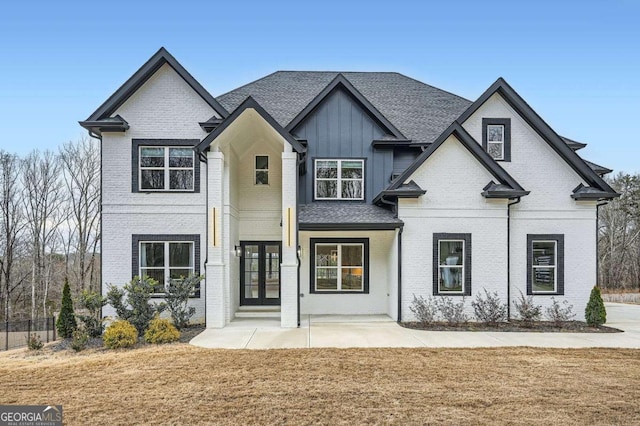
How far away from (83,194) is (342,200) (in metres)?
24.0

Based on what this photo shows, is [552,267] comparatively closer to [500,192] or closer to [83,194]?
[500,192]

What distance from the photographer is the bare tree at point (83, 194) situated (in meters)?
30.0

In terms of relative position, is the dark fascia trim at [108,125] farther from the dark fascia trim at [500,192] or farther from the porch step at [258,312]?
the dark fascia trim at [500,192]

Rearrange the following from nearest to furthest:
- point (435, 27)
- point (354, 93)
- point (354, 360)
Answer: point (354, 360) → point (354, 93) → point (435, 27)

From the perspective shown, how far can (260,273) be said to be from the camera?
15008mm

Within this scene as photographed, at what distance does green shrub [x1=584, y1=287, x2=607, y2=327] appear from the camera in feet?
41.6

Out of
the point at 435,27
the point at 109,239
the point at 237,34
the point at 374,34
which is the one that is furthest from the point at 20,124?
the point at 435,27

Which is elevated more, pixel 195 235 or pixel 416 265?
pixel 195 235

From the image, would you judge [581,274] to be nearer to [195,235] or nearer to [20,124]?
[195,235]

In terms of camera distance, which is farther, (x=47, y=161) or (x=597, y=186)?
(x=47, y=161)

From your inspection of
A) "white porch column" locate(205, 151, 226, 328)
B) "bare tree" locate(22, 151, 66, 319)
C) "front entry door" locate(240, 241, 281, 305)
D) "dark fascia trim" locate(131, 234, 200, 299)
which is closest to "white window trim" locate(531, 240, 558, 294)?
"front entry door" locate(240, 241, 281, 305)

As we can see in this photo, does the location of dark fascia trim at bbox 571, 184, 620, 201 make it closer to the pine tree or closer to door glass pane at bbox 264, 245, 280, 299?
door glass pane at bbox 264, 245, 280, 299

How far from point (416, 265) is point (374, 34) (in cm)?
1267

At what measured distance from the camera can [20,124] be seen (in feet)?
104
